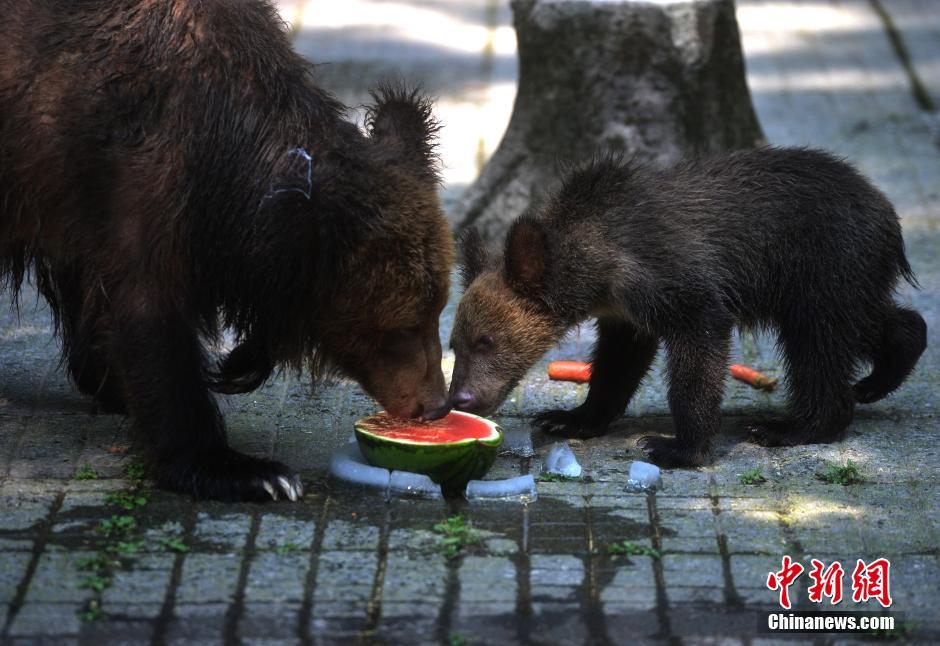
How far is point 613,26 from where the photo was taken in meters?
8.89

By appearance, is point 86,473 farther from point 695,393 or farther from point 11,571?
point 695,393

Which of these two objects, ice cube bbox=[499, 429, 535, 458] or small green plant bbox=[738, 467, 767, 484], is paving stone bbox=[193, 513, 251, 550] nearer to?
ice cube bbox=[499, 429, 535, 458]

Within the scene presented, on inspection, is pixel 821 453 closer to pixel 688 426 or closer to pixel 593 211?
pixel 688 426

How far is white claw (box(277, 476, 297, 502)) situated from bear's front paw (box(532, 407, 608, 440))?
143 centimetres

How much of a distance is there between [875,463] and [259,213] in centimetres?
283

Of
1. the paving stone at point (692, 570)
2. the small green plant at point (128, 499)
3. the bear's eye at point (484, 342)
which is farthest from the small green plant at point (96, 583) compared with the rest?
the bear's eye at point (484, 342)

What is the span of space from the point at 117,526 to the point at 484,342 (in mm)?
1883

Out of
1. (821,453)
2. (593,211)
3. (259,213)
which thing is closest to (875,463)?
(821,453)

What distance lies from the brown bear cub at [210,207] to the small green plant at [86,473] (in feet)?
1.03

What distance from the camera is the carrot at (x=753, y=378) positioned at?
7219mm

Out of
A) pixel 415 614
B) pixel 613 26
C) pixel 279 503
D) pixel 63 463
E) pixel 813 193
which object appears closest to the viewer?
pixel 415 614

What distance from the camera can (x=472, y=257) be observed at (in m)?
6.69

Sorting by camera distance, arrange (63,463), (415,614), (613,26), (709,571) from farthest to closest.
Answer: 1. (613,26)
2. (63,463)
3. (709,571)
4. (415,614)

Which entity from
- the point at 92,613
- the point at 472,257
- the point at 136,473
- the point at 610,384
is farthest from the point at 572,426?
the point at 92,613
